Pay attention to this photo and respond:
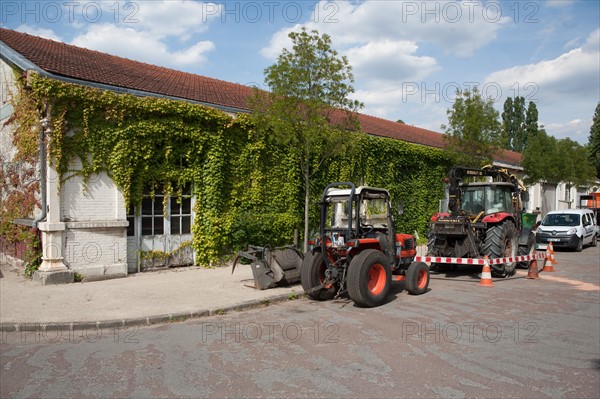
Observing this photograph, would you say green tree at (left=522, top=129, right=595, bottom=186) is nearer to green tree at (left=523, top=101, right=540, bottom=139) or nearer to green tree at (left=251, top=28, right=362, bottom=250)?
green tree at (left=251, top=28, right=362, bottom=250)

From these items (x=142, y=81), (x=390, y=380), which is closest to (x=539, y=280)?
(x=390, y=380)

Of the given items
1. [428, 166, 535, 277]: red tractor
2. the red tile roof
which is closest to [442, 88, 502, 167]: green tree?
[428, 166, 535, 277]: red tractor

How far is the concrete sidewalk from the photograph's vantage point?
7.16 m

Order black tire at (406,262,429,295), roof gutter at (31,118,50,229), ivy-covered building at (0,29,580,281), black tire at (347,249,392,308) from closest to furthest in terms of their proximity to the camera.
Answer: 1. black tire at (347,249,392,308)
2. black tire at (406,262,429,295)
3. roof gutter at (31,118,50,229)
4. ivy-covered building at (0,29,580,281)

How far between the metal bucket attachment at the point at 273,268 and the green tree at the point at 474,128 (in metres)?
12.3

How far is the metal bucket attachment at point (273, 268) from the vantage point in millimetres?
9562

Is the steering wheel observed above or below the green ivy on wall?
below

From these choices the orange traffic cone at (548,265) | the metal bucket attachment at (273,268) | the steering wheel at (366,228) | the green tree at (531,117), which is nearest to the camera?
the steering wheel at (366,228)

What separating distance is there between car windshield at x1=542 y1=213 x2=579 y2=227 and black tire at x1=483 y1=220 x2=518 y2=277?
8673 mm

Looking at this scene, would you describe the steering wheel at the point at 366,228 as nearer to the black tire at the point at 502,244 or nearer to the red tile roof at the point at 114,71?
the black tire at the point at 502,244

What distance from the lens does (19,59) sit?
1043 centimetres

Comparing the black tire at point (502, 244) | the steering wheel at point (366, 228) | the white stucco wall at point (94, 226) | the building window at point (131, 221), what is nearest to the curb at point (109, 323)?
the steering wheel at point (366, 228)

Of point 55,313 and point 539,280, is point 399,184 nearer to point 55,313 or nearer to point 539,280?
point 539,280

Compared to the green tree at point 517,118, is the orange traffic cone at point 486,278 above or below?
below
